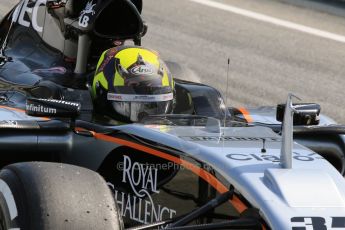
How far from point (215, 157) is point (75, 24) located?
2.95m

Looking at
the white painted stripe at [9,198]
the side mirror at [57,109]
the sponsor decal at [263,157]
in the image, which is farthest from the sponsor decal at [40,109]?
the sponsor decal at [263,157]

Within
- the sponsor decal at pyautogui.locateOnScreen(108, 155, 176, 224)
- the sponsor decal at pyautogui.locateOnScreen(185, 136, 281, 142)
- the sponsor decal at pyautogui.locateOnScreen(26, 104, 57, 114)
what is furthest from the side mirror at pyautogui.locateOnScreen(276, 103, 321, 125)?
the sponsor decal at pyautogui.locateOnScreen(26, 104, 57, 114)

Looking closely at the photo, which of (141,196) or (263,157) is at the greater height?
(263,157)

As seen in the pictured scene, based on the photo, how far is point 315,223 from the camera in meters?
4.93

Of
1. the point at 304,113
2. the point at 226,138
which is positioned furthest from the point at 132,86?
the point at 304,113

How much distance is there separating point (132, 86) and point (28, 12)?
2.55 meters

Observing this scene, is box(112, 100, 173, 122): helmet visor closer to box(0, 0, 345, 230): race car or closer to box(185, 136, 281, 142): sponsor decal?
box(0, 0, 345, 230): race car

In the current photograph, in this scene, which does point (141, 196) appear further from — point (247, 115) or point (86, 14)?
point (86, 14)

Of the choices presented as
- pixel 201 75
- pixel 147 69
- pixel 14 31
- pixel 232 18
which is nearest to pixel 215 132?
pixel 147 69

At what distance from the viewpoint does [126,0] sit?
Answer: 8.04 m

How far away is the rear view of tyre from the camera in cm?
504

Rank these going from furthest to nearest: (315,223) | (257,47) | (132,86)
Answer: (257,47) → (132,86) → (315,223)

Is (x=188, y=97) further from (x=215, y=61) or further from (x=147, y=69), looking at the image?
(x=215, y=61)

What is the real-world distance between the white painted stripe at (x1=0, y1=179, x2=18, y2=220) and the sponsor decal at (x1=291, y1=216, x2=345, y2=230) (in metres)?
1.43
